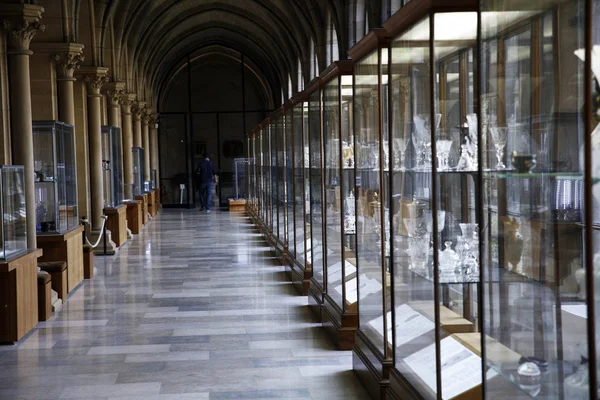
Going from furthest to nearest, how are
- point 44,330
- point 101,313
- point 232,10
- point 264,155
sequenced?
point 232,10 → point 264,155 → point 101,313 → point 44,330

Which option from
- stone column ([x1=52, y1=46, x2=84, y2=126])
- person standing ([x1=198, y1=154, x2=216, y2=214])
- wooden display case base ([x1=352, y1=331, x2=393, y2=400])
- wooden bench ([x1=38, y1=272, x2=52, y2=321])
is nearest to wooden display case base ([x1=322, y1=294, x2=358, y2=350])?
wooden display case base ([x1=352, y1=331, x2=393, y2=400])

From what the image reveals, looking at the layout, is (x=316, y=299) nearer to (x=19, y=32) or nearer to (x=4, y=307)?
(x=4, y=307)

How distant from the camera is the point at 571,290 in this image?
7.91 ft

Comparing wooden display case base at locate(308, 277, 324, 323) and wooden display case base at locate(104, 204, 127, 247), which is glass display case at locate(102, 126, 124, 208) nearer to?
wooden display case base at locate(104, 204, 127, 247)

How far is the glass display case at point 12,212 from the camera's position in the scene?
22.6 feet

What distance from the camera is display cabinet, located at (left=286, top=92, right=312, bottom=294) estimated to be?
8.88 m

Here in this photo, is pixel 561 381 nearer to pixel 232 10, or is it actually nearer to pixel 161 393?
pixel 161 393

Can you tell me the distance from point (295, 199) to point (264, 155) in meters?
6.03

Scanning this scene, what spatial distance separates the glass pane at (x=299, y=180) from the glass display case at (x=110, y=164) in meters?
6.29

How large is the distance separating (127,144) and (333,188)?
14.8 metres

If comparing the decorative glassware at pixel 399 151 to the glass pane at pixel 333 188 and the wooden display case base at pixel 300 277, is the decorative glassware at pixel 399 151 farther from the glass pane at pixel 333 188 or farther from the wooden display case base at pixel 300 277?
the wooden display case base at pixel 300 277

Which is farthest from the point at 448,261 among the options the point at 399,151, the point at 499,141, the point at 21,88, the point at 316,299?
→ the point at 21,88

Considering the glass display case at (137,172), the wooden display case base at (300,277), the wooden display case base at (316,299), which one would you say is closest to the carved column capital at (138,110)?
the glass display case at (137,172)

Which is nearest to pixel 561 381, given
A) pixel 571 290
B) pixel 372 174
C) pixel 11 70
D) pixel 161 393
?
pixel 571 290
